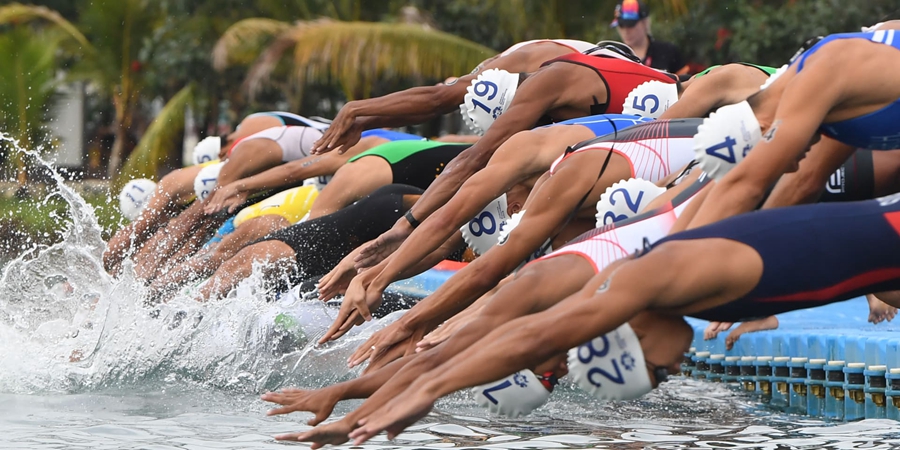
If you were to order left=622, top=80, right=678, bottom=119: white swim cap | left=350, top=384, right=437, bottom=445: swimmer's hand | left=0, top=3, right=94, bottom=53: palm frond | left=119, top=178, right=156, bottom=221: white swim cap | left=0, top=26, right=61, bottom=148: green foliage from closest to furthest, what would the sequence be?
left=350, top=384, right=437, bottom=445: swimmer's hand, left=622, top=80, right=678, bottom=119: white swim cap, left=119, top=178, right=156, bottom=221: white swim cap, left=0, top=26, right=61, bottom=148: green foliage, left=0, top=3, right=94, bottom=53: palm frond

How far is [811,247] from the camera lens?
3092mm

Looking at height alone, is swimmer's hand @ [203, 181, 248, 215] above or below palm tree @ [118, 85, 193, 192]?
below

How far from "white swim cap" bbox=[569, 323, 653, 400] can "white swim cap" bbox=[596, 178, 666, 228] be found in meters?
1.22

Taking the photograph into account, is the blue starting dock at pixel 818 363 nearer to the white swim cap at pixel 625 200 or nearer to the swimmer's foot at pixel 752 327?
the swimmer's foot at pixel 752 327

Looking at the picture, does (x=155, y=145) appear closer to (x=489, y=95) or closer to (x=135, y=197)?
(x=135, y=197)

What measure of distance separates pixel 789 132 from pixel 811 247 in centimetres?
34

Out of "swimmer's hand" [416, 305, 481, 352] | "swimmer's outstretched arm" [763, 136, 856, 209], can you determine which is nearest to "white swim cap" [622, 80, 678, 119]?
"swimmer's hand" [416, 305, 481, 352]

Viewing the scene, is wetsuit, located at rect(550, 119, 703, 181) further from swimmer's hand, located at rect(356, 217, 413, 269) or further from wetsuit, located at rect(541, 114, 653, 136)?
swimmer's hand, located at rect(356, 217, 413, 269)

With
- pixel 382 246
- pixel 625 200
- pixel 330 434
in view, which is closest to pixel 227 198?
pixel 382 246

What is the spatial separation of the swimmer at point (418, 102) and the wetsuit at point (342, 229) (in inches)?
26.0

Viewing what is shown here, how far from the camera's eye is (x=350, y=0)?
51.9ft

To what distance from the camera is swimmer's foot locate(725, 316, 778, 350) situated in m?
6.16

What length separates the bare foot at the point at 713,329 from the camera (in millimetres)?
6128

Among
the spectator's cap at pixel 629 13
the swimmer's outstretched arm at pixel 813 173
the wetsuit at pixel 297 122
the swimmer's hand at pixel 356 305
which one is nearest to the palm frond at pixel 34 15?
the wetsuit at pixel 297 122
